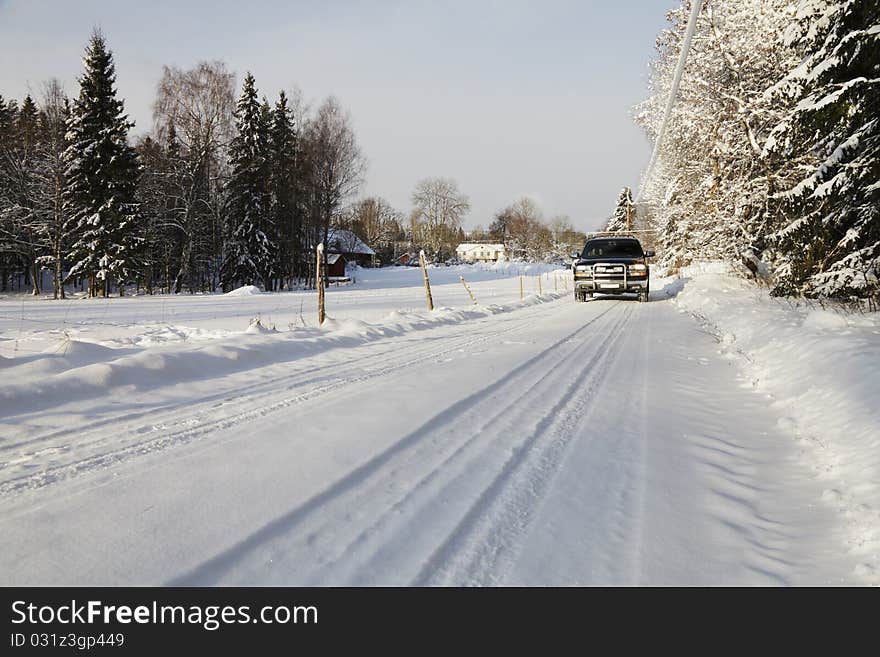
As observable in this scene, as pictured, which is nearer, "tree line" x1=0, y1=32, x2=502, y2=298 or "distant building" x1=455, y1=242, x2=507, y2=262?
"tree line" x1=0, y1=32, x2=502, y2=298

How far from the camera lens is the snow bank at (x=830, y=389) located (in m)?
2.90

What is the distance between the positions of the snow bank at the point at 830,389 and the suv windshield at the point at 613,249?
9.29 metres

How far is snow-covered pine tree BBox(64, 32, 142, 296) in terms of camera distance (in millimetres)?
28625

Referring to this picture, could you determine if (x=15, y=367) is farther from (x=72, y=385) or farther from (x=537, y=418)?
(x=537, y=418)

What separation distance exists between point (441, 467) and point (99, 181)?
33.3 metres

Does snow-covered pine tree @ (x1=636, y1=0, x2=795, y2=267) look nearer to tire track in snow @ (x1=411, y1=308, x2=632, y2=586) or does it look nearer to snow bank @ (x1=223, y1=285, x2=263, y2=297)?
tire track in snow @ (x1=411, y1=308, x2=632, y2=586)

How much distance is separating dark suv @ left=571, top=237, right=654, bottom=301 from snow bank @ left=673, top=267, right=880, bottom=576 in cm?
831

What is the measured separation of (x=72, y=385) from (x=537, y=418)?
4433 mm

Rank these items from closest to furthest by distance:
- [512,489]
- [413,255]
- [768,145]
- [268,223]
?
[512,489] → [768,145] → [268,223] → [413,255]

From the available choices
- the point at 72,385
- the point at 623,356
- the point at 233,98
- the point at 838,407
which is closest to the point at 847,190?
the point at 623,356

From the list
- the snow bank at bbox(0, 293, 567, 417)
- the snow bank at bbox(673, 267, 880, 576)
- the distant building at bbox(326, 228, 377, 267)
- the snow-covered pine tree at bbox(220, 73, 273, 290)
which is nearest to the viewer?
the snow bank at bbox(673, 267, 880, 576)

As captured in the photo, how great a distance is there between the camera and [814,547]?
245cm

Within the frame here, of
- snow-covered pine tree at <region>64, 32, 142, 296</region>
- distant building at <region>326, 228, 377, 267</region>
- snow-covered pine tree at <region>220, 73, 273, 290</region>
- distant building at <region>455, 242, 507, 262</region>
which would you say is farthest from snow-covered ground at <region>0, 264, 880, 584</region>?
distant building at <region>455, 242, 507, 262</region>

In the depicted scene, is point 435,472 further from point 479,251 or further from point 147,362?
point 479,251
